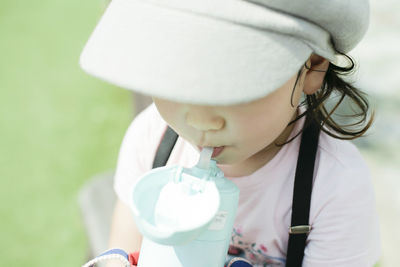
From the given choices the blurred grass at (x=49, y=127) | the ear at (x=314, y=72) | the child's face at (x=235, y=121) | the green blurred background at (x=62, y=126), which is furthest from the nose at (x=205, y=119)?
the blurred grass at (x=49, y=127)

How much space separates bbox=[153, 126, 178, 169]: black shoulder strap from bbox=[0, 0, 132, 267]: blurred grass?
98 cm

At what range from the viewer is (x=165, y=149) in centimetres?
93

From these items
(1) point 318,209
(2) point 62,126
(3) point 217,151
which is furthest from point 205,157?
(2) point 62,126

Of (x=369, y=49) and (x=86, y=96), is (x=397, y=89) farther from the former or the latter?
(x=86, y=96)

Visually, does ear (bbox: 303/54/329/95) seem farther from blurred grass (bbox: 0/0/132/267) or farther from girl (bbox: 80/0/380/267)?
blurred grass (bbox: 0/0/132/267)

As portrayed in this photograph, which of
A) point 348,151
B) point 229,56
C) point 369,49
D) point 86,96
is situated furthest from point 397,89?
point 229,56

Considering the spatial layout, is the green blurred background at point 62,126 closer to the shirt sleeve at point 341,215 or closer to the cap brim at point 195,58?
the shirt sleeve at point 341,215

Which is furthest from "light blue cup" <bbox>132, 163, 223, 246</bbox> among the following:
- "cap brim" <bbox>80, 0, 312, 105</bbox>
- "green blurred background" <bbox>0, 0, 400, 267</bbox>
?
"green blurred background" <bbox>0, 0, 400, 267</bbox>

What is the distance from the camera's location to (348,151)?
0.89m

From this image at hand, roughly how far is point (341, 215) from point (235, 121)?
12.2 inches

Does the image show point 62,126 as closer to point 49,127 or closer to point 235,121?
point 49,127

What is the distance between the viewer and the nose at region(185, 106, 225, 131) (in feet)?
2.11

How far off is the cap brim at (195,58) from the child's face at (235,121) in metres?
0.05

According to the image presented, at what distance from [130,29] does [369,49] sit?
95.3 inches
